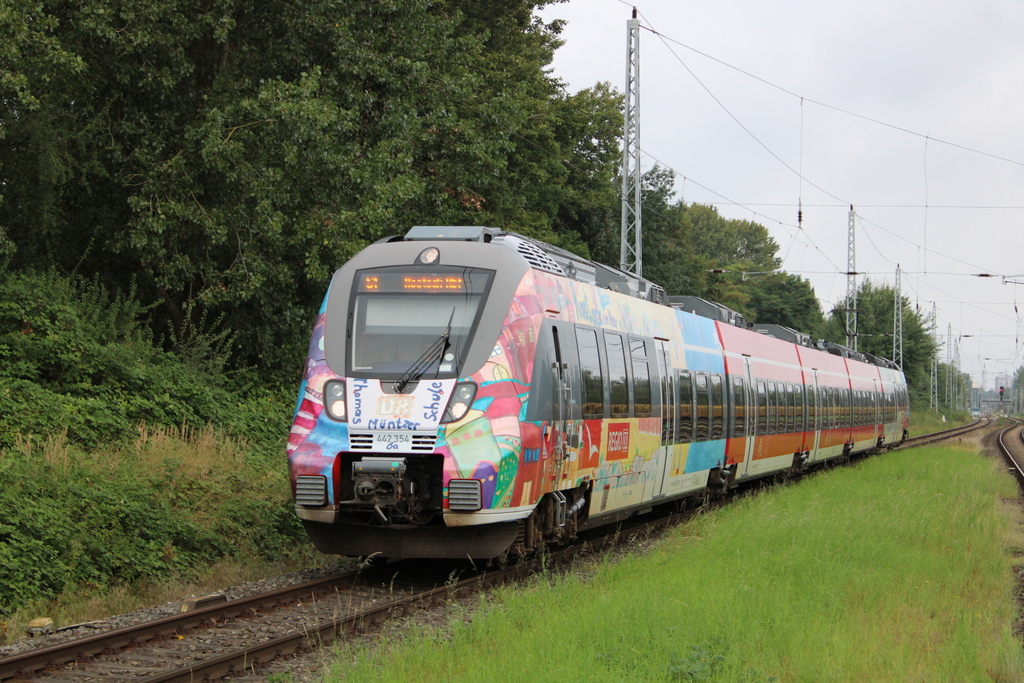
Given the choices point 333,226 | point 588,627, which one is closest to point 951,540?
point 588,627

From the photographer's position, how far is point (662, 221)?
51.7 meters

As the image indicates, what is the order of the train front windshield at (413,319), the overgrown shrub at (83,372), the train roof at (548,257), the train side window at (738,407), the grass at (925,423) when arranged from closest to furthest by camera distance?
the train front windshield at (413,319) → the train roof at (548,257) → the overgrown shrub at (83,372) → the train side window at (738,407) → the grass at (925,423)

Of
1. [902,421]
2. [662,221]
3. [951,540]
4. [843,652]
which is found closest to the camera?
[843,652]

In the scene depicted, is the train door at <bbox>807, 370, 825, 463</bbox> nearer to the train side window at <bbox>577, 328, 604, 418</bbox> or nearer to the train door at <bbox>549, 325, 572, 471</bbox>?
the train side window at <bbox>577, 328, 604, 418</bbox>

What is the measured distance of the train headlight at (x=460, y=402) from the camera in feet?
33.3

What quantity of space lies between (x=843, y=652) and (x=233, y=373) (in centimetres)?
1542

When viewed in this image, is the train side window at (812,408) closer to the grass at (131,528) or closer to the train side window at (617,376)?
the train side window at (617,376)

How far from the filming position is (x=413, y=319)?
10.7 m

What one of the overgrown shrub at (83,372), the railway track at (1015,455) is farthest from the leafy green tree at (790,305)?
the overgrown shrub at (83,372)

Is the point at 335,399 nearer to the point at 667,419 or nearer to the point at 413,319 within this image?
the point at 413,319

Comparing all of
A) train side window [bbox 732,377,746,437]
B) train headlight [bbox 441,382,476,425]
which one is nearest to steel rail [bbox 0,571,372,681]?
train headlight [bbox 441,382,476,425]

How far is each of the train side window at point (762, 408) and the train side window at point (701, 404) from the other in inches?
166

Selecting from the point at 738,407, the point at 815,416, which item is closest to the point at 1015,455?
the point at 815,416

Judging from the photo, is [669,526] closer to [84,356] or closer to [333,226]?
[333,226]
